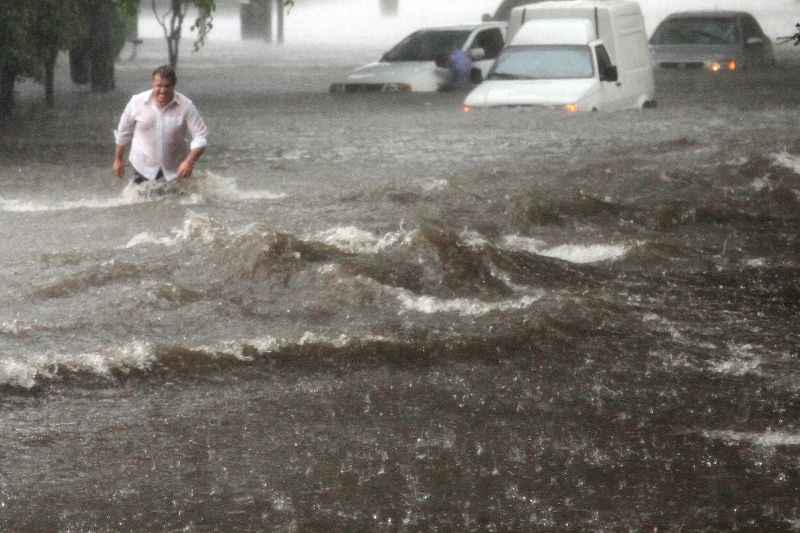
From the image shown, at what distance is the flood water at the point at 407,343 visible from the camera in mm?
7645

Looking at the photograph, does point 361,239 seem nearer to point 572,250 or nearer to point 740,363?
point 572,250

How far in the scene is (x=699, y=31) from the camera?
31656 millimetres

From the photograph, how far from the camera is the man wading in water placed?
14430mm

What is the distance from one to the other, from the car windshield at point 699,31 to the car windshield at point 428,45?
15.7ft

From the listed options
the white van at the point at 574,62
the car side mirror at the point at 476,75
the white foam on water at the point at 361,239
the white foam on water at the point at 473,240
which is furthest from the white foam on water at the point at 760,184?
the car side mirror at the point at 476,75

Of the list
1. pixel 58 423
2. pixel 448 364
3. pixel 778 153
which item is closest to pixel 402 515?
pixel 58 423

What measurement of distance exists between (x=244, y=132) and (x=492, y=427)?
16.3m

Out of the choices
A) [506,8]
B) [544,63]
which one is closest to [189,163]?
[544,63]

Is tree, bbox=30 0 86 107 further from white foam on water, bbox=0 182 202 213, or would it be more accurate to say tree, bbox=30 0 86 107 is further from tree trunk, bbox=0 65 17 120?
white foam on water, bbox=0 182 202 213

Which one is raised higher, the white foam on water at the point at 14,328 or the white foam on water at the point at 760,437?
the white foam on water at the point at 760,437

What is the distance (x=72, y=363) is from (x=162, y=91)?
487cm

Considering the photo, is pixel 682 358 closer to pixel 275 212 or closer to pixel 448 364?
pixel 448 364

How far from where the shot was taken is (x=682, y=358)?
1023 cm

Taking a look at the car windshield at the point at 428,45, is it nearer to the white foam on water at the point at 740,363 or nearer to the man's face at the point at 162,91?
the man's face at the point at 162,91
